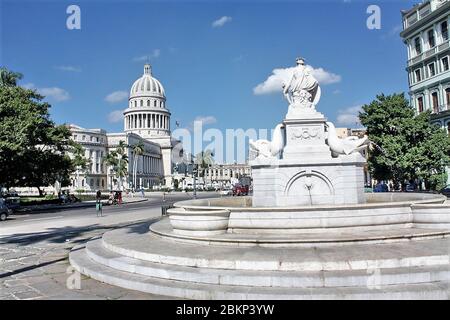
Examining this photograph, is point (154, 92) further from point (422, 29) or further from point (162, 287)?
point (162, 287)

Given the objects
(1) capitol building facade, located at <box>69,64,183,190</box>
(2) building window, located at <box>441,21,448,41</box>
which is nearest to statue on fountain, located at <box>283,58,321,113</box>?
(2) building window, located at <box>441,21,448,41</box>

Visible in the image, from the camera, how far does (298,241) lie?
24.3 ft

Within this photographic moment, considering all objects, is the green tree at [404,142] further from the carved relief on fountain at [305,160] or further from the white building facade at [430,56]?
the carved relief on fountain at [305,160]

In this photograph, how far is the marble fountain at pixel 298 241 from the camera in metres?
5.69

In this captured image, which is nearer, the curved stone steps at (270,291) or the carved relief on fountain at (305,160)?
the curved stone steps at (270,291)

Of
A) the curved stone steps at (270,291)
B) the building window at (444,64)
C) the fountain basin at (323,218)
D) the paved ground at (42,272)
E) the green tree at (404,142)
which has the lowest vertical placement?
the paved ground at (42,272)

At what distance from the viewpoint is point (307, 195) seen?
11.0m

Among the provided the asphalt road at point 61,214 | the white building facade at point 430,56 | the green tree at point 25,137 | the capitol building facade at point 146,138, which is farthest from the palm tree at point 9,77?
the capitol building facade at point 146,138

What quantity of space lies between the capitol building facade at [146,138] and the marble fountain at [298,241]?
107 metres

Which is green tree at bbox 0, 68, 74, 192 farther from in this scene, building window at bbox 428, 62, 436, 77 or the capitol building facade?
the capitol building facade

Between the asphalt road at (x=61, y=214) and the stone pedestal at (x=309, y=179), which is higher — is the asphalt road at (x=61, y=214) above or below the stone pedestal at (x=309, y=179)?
below

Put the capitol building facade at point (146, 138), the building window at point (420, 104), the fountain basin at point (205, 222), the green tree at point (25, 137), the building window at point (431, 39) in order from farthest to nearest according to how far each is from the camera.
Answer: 1. the capitol building facade at point (146, 138)
2. the building window at point (420, 104)
3. the building window at point (431, 39)
4. the green tree at point (25, 137)
5. the fountain basin at point (205, 222)

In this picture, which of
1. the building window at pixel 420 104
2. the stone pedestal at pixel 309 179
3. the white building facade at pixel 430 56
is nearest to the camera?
the stone pedestal at pixel 309 179
